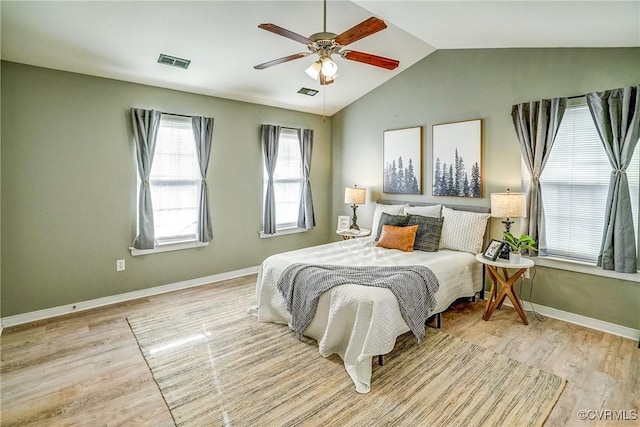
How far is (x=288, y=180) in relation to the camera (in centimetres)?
526

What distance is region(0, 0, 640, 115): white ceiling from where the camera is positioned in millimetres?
2543

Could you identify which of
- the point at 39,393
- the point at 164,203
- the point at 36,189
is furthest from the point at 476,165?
the point at 36,189

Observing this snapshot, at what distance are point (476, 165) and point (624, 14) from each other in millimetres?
1848

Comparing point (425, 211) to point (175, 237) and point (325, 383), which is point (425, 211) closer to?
point (325, 383)

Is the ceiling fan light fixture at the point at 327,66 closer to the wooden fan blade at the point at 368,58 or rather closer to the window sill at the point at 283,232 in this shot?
the wooden fan blade at the point at 368,58

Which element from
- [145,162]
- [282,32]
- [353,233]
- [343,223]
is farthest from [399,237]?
[145,162]

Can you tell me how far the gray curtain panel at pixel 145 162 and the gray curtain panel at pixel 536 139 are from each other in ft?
13.3

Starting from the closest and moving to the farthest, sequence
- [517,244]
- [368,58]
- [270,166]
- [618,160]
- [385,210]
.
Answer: [368,58] → [618,160] → [517,244] → [385,210] → [270,166]

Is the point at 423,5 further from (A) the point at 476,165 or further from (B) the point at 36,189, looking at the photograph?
(B) the point at 36,189

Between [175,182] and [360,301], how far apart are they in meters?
2.94

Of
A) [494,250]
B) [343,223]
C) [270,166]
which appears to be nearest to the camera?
[494,250]

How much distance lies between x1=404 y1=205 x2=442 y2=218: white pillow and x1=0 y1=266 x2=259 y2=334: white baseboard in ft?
8.02

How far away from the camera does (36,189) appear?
324 cm

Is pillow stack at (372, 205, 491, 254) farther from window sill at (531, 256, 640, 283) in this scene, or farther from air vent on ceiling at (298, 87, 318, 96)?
air vent on ceiling at (298, 87, 318, 96)
